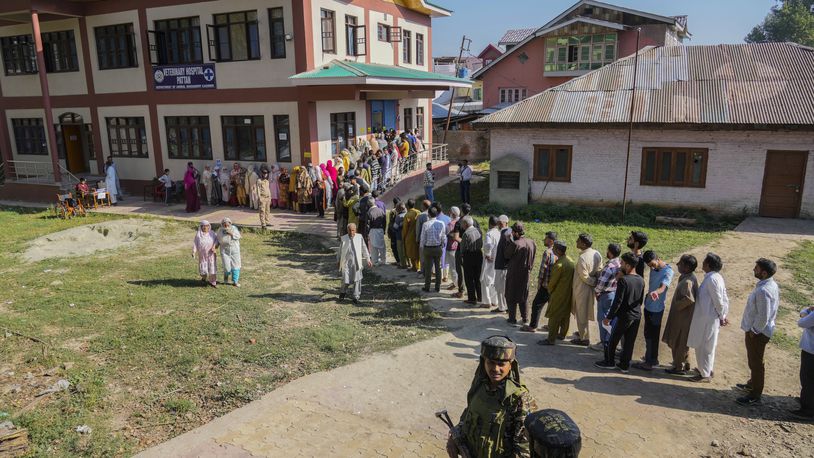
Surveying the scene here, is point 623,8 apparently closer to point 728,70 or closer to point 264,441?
point 728,70

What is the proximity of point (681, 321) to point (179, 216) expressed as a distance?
15807mm

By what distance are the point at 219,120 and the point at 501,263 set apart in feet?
45.4

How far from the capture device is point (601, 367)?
764cm

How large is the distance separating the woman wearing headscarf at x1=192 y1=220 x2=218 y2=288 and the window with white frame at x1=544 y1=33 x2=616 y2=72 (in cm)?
2754

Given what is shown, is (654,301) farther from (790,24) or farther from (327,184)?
(790,24)

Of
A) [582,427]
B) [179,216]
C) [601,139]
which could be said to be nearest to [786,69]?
[601,139]

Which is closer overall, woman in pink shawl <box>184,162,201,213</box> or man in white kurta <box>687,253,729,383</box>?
man in white kurta <box>687,253,729,383</box>

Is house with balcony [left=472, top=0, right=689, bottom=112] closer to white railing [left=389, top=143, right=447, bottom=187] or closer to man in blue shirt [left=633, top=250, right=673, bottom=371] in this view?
white railing [left=389, top=143, right=447, bottom=187]

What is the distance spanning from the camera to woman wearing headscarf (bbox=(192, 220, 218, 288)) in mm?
10836

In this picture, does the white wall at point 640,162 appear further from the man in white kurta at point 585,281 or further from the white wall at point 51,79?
the white wall at point 51,79

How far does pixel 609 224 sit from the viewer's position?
15867 mm

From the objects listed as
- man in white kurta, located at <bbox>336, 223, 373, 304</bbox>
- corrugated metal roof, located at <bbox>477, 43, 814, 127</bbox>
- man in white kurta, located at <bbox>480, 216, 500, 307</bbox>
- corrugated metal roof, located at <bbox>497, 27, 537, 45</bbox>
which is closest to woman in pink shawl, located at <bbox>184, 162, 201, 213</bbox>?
corrugated metal roof, located at <bbox>477, 43, 814, 127</bbox>

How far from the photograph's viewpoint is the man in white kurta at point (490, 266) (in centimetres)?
956

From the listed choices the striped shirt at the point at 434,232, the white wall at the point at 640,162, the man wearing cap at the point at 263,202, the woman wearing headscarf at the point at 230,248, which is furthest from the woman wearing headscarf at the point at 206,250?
the white wall at the point at 640,162
